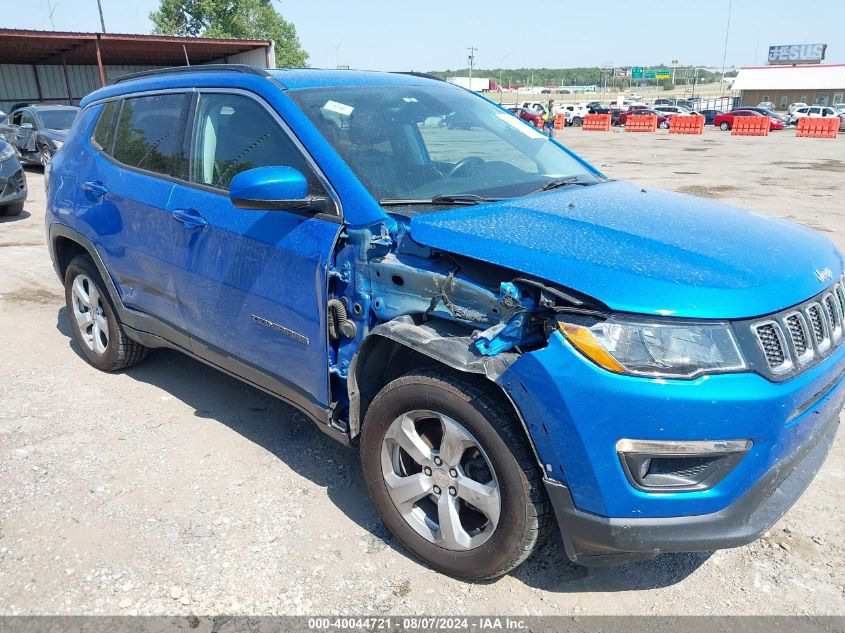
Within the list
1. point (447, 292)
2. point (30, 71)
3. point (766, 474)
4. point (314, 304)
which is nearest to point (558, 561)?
point (766, 474)

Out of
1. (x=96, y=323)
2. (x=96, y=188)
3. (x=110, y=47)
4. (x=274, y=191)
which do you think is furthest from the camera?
(x=110, y=47)

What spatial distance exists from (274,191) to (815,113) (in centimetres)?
4554

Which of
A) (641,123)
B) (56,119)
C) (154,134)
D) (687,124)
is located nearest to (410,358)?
(154,134)

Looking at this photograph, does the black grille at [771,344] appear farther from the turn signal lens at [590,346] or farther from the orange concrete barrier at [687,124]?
the orange concrete barrier at [687,124]

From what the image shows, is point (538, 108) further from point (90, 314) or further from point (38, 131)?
point (90, 314)

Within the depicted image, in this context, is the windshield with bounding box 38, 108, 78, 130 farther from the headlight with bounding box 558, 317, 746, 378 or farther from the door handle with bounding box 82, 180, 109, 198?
the headlight with bounding box 558, 317, 746, 378

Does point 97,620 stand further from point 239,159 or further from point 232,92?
point 232,92

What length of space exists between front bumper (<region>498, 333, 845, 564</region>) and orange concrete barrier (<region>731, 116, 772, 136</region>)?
120ft

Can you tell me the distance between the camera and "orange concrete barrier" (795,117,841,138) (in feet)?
105

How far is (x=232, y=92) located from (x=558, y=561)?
2629 millimetres

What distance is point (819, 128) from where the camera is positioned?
3250 centimetres

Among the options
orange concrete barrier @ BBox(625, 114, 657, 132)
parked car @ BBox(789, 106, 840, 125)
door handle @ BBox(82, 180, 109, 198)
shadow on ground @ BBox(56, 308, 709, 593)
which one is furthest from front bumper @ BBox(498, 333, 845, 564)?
parked car @ BBox(789, 106, 840, 125)

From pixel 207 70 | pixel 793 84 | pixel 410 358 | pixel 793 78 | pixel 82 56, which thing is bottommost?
pixel 793 84

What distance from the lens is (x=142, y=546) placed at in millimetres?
2867
